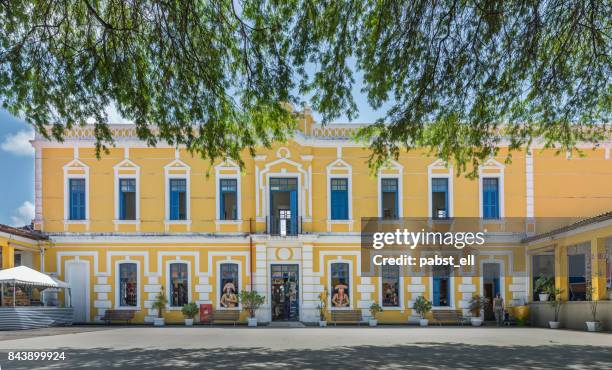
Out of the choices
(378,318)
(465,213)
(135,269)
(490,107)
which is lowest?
(378,318)

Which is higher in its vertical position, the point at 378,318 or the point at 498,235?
the point at 498,235

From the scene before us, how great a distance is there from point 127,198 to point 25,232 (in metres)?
4.18

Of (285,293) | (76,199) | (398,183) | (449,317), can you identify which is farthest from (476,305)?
(76,199)

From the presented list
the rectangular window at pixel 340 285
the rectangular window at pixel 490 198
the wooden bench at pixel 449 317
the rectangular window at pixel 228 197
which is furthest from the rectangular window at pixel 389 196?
the rectangular window at pixel 228 197

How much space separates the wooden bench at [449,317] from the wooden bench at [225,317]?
26.1 ft

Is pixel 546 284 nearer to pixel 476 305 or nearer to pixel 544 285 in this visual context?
pixel 544 285

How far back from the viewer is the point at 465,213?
25438 millimetres

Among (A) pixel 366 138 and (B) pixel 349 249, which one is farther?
(B) pixel 349 249

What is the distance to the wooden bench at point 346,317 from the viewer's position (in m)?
24.9

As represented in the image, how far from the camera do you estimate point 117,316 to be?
80.8 ft

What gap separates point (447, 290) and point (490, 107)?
15031 mm

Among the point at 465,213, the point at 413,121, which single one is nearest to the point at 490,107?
the point at 413,121

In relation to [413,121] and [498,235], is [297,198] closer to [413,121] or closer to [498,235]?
[498,235]

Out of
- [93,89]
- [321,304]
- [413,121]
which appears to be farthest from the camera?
[321,304]
